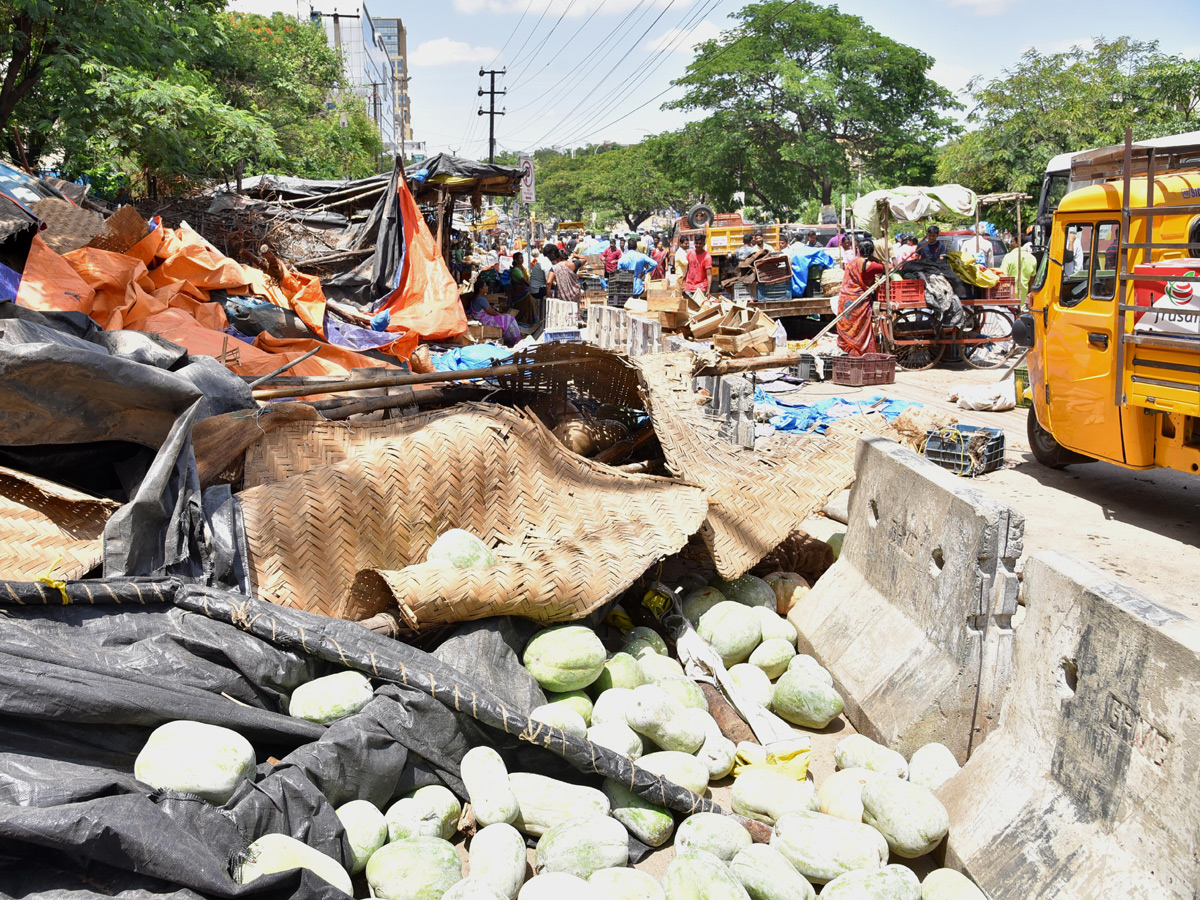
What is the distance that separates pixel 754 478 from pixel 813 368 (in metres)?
9.00

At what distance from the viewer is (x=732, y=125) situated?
4003cm

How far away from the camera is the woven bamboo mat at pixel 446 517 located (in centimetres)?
358

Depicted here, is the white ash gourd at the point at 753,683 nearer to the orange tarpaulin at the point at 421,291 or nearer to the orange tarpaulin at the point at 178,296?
the orange tarpaulin at the point at 178,296

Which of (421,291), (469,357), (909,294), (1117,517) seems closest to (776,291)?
(909,294)

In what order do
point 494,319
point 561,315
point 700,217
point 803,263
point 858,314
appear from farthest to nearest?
1. point 700,217
2. point 803,263
3. point 561,315
4. point 858,314
5. point 494,319

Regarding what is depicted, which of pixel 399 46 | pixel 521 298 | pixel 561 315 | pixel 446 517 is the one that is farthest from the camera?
pixel 399 46

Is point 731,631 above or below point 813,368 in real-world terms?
below

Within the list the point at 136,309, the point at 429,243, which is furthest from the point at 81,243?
the point at 429,243

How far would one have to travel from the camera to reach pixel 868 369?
1282cm

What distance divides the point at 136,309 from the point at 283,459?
4.27m

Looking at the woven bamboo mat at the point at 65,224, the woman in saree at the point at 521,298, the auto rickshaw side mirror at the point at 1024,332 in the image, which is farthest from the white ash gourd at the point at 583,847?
the woman in saree at the point at 521,298

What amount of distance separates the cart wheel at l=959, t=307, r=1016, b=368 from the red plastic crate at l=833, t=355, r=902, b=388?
90.5 inches

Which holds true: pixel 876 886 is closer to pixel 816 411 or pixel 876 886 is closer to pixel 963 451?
pixel 963 451

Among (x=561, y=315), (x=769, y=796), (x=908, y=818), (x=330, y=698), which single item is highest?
(x=561, y=315)
